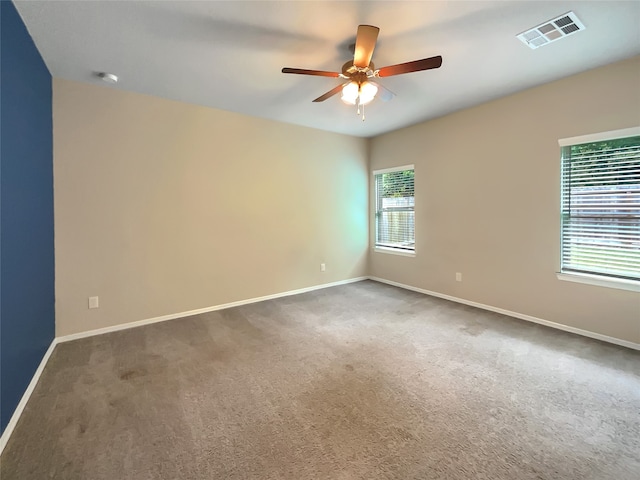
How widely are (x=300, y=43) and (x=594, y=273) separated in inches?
143

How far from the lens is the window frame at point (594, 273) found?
2699 millimetres

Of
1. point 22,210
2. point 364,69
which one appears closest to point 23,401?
point 22,210

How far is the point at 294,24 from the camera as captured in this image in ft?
7.02

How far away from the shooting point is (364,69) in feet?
7.51

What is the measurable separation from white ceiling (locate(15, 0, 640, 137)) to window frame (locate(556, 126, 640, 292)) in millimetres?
661

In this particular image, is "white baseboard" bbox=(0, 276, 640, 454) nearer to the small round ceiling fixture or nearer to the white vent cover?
the small round ceiling fixture

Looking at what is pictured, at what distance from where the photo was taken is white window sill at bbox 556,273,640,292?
2.71 m

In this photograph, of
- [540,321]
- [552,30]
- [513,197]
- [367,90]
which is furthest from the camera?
[513,197]

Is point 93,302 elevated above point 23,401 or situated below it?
above

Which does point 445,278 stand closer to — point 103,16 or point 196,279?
point 196,279

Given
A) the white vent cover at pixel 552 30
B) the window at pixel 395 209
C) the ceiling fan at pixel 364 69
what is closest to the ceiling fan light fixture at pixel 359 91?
the ceiling fan at pixel 364 69

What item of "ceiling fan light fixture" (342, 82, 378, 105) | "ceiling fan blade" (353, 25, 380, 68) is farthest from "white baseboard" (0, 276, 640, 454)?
"ceiling fan blade" (353, 25, 380, 68)

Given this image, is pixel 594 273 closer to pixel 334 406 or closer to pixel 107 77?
pixel 334 406

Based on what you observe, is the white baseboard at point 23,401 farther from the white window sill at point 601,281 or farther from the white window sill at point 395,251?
the white window sill at point 601,281
